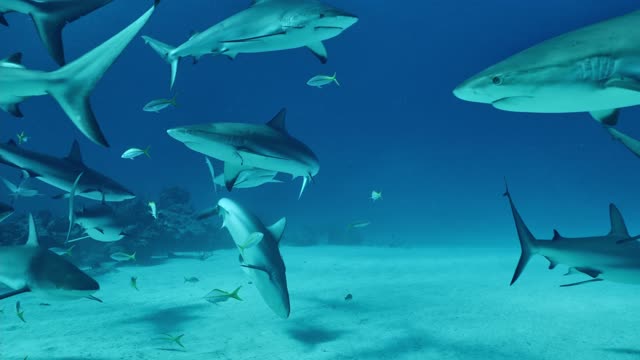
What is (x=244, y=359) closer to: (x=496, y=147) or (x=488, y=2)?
(x=488, y=2)

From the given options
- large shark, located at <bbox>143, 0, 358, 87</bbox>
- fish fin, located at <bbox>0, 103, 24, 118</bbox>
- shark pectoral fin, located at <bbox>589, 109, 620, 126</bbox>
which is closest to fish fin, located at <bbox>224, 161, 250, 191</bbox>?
large shark, located at <bbox>143, 0, 358, 87</bbox>

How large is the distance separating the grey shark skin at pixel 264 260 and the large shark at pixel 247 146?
1.63ft

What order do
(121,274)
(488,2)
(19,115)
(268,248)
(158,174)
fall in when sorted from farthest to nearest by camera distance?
(158,174) → (488,2) → (121,274) → (268,248) → (19,115)

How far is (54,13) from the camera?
2525 millimetres

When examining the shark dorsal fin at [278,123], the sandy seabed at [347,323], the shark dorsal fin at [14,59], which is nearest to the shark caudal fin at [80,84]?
the shark dorsal fin at [14,59]

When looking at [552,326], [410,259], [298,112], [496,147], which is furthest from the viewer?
[298,112]

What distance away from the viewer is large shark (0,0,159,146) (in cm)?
217

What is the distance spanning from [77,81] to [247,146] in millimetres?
1574

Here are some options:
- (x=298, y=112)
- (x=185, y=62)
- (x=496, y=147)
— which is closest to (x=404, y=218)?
(x=496, y=147)

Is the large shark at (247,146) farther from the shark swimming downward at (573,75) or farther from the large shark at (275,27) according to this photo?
the shark swimming downward at (573,75)

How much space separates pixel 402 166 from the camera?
2491 inches

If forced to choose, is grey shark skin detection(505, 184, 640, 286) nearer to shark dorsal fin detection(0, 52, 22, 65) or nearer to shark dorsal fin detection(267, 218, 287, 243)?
shark dorsal fin detection(267, 218, 287, 243)

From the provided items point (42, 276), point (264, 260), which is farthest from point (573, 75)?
point (42, 276)

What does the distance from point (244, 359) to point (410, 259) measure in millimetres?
11565
